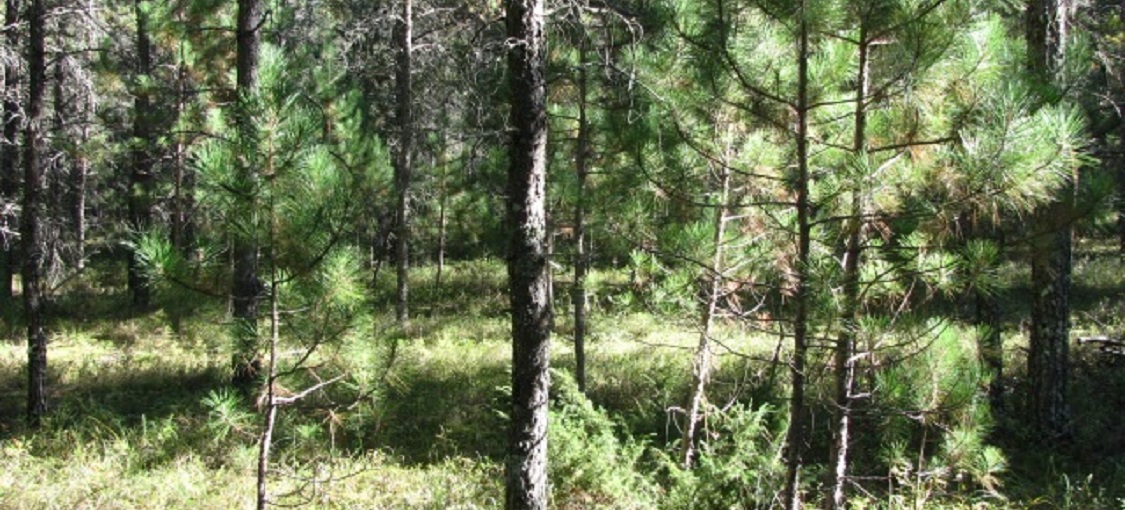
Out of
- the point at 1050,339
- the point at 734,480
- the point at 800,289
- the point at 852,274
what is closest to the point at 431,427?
the point at 734,480

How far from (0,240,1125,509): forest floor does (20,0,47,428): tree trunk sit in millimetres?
536

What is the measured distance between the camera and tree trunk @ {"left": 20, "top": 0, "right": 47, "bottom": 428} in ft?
30.9

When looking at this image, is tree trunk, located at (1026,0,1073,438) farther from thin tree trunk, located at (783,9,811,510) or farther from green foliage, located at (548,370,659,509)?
thin tree trunk, located at (783,9,811,510)

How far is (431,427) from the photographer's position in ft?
33.4

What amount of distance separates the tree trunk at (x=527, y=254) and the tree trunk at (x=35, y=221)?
8000mm

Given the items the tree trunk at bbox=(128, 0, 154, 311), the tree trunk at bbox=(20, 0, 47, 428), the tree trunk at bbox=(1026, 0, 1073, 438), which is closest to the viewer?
the tree trunk at bbox=(1026, 0, 1073, 438)

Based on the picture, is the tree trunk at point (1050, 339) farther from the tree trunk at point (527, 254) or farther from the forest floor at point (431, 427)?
the tree trunk at point (527, 254)

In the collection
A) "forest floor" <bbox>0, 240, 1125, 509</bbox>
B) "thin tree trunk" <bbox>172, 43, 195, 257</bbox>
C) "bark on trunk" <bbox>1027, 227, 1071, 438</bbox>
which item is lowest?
"forest floor" <bbox>0, 240, 1125, 509</bbox>

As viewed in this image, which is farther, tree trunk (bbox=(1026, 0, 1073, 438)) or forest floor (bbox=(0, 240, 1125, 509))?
tree trunk (bbox=(1026, 0, 1073, 438))

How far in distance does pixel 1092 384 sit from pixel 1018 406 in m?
1.70

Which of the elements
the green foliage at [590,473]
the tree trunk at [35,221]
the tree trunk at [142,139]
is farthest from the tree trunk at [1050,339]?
the tree trunk at [142,139]

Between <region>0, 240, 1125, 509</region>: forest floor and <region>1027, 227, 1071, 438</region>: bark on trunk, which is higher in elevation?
<region>1027, 227, 1071, 438</region>: bark on trunk

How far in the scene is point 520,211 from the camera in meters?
4.61

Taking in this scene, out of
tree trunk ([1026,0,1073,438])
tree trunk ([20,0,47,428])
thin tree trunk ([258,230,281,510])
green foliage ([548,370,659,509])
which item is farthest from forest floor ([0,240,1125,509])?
tree trunk ([20,0,47,428])
